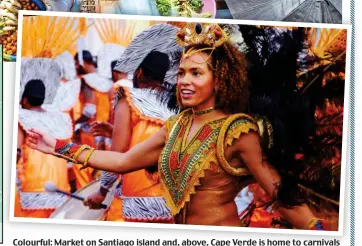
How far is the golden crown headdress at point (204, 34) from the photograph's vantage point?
232 centimetres

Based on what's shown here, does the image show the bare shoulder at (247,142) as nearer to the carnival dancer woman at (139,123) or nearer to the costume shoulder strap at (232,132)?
the costume shoulder strap at (232,132)

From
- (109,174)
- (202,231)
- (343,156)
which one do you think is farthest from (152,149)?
(343,156)

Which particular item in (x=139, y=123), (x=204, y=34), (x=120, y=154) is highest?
(x=204, y=34)

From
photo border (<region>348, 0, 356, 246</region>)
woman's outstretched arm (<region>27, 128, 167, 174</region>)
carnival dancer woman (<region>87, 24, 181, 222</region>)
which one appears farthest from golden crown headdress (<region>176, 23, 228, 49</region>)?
photo border (<region>348, 0, 356, 246</region>)

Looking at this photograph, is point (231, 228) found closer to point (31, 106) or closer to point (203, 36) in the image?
point (203, 36)

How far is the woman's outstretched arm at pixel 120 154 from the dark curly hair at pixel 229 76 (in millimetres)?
255

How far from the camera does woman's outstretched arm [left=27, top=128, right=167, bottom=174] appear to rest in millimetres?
2377

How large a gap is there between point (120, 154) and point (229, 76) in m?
0.49

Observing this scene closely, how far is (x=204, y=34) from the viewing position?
233 cm

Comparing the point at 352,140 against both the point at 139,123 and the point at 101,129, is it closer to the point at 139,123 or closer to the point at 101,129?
the point at 139,123

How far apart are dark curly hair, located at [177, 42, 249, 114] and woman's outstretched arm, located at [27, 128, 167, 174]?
255mm

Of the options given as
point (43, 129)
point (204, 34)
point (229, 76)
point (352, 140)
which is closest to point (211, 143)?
point (229, 76)

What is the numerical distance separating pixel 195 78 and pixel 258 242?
2.11 feet

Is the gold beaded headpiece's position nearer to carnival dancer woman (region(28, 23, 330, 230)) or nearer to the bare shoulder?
carnival dancer woman (region(28, 23, 330, 230))
